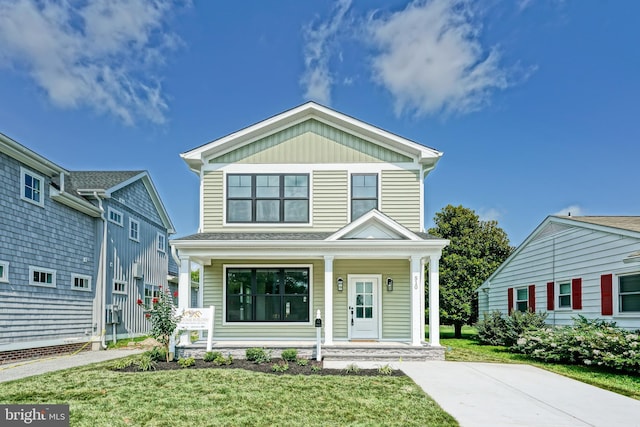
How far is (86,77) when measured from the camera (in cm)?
2134

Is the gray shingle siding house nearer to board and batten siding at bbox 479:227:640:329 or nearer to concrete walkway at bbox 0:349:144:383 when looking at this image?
concrete walkway at bbox 0:349:144:383

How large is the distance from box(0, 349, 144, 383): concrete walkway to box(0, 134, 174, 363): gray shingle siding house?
48 centimetres

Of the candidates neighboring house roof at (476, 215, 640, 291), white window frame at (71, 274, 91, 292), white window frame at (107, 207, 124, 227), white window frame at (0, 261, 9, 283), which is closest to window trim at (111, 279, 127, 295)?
white window frame at (71, 274, 91, 292)

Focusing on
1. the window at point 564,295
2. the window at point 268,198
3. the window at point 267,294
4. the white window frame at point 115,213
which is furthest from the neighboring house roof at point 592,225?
the white window frame at point 115,213

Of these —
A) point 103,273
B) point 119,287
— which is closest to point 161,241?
point 119,287

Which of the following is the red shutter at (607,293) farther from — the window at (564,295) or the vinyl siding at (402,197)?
the vinyl siding at (402,197)

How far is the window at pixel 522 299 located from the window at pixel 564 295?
2186 mm

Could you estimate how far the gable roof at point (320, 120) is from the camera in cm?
1355

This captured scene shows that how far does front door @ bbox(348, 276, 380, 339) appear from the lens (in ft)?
Result: 43.6

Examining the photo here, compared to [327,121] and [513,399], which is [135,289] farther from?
[513,399]

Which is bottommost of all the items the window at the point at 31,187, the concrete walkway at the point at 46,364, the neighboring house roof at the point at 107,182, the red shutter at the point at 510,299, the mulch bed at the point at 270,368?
the concrete walkway at the point at 46,364

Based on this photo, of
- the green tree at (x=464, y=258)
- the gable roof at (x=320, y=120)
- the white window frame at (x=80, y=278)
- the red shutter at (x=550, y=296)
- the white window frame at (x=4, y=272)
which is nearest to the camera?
the white window frame at (x=4, y=272)

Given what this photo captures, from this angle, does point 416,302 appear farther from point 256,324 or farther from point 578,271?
point 578,271

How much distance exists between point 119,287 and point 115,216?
2.61m
